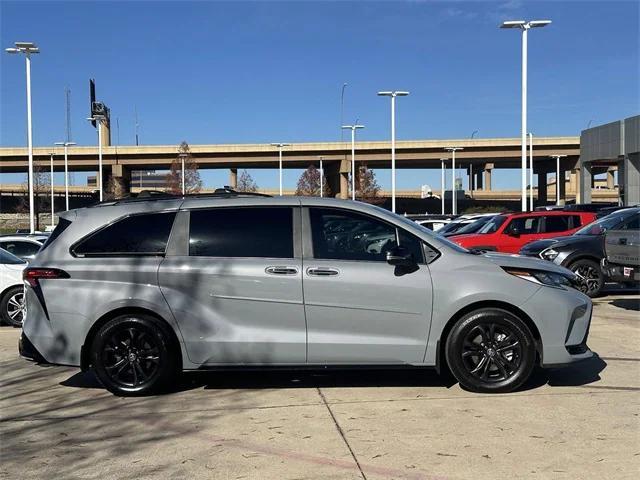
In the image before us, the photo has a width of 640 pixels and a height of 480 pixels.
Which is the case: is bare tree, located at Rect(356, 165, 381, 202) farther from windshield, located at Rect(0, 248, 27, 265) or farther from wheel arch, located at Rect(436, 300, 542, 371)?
wheel arch, located at Rect(436, 300, 542, 371)

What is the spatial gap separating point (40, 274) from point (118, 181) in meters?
69.7

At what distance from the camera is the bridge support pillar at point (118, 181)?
67.9 m

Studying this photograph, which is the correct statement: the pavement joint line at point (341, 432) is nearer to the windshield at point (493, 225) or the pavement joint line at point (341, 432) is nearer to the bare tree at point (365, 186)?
the windshield at point (493, 225)

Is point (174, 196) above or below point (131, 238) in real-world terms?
above

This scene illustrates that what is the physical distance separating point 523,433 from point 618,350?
3385 millimetres

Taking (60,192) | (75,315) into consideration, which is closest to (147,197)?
(75,315)

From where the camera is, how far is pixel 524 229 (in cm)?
1473

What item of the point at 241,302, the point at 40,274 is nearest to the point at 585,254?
the point at 241,302

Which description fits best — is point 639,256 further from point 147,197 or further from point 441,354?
point 147,197

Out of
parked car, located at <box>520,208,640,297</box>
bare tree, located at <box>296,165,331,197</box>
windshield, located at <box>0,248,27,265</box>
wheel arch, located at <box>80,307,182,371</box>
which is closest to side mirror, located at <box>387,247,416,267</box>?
wheel arch, located at <box>80,307,182,371</box>

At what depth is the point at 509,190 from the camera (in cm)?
10050

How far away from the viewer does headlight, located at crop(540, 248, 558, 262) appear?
38.6 feet

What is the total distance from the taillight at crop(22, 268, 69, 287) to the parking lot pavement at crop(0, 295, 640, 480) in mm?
1115

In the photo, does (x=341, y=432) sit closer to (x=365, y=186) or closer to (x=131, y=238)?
(x=131, y=238)
